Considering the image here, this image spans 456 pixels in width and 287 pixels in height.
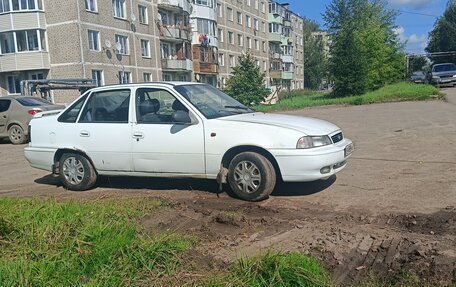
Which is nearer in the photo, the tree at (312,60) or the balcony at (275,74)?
the balcony at (275,74)

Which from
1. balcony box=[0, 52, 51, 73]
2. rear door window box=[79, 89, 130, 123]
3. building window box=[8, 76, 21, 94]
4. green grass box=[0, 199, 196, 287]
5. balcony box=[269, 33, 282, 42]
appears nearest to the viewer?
green grass box=[0, 199, 196, 287]

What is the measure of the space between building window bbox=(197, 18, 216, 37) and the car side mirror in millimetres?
42992

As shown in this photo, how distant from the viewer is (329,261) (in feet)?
11.1

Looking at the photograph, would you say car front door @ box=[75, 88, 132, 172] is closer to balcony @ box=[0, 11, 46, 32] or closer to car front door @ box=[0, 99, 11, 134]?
car front door @ box=[0, 99, 11, 134]

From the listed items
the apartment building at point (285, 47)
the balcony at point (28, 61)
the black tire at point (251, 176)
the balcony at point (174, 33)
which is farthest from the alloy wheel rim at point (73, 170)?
the apartment building at point (285, 47)

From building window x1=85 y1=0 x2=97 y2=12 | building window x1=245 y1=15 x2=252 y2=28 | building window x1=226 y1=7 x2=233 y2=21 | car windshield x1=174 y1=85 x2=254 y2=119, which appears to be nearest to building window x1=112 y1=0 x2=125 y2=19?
building window x1=85 y1=0 x2=97 y2=12

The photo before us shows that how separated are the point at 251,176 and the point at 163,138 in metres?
1.37

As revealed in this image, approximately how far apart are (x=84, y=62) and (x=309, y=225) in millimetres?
29061

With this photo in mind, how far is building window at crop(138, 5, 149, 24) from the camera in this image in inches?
1454

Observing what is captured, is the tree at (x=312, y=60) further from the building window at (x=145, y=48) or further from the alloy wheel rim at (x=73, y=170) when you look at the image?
the alloy wheel rim at (x=73, y=170)

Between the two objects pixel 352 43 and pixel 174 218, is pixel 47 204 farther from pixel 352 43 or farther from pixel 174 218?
pixel 352 43

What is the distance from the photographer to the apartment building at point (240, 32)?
53625 mm

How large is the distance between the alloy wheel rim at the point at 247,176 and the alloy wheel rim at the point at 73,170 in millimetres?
2640

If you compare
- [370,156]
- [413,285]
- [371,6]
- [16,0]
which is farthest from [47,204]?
[371,6]
